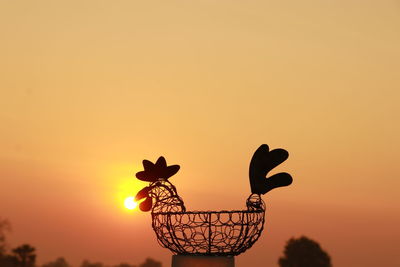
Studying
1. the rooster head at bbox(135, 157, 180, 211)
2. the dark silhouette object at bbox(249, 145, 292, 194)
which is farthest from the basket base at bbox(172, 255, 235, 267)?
the rooster head at bbox(135, 157, 180, 211)

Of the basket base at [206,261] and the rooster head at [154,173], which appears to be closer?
the basket base at [206,261]

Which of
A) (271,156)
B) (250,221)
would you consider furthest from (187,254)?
(271,156)

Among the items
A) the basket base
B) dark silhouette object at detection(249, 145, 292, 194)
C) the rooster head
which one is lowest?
the basket base

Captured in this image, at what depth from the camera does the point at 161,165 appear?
5.54 m

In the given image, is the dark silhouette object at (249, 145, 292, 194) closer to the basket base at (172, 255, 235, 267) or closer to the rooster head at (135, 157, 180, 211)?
the basket base at (172, 255, 235, 267)

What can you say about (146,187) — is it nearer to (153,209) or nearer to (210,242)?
(153,209)

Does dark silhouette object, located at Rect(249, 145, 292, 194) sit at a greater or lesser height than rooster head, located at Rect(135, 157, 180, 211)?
lesser

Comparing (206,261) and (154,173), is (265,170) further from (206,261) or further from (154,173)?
(154,173)

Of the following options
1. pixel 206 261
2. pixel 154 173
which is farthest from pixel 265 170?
pixel 154 173

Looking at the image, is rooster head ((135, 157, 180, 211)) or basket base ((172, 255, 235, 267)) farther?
rooster head ((135, 157, 180, 211))

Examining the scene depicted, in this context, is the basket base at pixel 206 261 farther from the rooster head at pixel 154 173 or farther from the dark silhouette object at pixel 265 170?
the rooster head at pixel 154 173

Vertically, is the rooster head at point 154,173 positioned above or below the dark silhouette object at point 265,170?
above

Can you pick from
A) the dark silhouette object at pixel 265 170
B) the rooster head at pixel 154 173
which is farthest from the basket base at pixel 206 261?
the rooster head at pixel 154 173

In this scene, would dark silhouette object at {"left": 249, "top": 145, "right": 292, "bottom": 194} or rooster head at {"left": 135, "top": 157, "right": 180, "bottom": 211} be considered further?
rooster head at {"left": 135, "top": 157, "right": 180, "bottom": 211}
